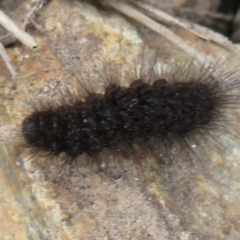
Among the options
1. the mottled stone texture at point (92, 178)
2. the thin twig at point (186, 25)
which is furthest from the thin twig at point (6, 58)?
the thin twig at point (186, 25)

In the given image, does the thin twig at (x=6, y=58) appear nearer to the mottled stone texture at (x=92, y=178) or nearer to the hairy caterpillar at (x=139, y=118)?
the mottled stone texture at (x=92, y=178)

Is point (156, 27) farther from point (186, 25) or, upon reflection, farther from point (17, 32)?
point (17, 32)

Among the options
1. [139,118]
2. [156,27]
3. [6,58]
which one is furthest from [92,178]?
[156,27]

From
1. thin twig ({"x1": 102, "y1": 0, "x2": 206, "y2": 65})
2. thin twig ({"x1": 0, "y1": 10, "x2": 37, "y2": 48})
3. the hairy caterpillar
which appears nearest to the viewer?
the hairy caterpillar

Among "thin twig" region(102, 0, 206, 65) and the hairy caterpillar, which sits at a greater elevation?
"thin twig" region(102, 0, 206, 65)

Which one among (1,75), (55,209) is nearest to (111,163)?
(55,209)

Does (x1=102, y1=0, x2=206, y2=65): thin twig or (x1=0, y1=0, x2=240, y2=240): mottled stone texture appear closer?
(x1=0, y1=0, x2=240, y2=240): mottled stone texture

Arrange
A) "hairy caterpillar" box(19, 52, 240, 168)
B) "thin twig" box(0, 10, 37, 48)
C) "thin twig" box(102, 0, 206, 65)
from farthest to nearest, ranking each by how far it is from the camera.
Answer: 1. "thin twig" box(102, 0, 206, 65)
2. "thin twig" box(0, 10, 37, 48)
3. "hairy caterpillar" box(19, 52, 240, 168)

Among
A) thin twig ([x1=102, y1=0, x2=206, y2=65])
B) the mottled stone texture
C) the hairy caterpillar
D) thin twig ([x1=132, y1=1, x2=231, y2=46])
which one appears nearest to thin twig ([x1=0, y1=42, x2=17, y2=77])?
the mottled stone texture

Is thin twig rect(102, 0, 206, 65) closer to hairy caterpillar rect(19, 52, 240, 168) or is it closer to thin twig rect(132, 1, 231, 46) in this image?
thin twig rect(132, 1, 231, 46)
